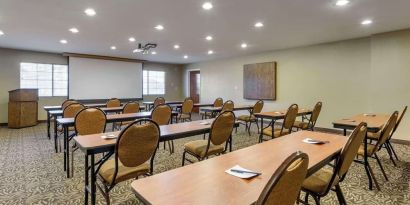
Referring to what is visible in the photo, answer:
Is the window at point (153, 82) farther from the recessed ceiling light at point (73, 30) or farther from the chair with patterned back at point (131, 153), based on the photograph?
the chair with patterned back at point (131, 153)

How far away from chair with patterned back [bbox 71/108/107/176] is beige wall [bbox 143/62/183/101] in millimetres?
7762

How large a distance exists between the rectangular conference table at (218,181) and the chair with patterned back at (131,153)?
748 mm

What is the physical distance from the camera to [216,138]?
2891 mm

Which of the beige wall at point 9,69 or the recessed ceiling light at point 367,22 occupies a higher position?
the recessed ceiling light at point 367,22

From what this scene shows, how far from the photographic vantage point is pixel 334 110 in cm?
662

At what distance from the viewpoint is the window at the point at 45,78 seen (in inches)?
320

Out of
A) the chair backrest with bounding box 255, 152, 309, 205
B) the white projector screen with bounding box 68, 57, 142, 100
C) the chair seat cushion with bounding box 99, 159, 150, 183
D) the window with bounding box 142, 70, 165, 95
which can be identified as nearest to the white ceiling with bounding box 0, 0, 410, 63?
the white projector screen with bounding box 68, 57, 142, 100

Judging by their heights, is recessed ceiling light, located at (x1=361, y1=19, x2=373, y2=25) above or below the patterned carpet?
above

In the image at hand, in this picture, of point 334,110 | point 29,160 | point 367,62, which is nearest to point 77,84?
point 29,160

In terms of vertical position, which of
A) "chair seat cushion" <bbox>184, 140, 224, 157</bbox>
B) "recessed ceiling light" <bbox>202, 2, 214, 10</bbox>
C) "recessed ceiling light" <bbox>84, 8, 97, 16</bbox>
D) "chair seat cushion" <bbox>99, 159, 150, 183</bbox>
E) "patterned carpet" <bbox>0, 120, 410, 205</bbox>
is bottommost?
"patterned carpet" <bbox>0, 120, 410, 205</bbox>

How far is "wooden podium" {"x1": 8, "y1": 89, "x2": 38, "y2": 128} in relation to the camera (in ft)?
23.6

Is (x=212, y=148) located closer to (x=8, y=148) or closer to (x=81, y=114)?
(x=81, y=114)

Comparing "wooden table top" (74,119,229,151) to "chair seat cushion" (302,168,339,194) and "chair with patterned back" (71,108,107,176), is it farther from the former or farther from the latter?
"chair seat cushion" (302,168,339,194)

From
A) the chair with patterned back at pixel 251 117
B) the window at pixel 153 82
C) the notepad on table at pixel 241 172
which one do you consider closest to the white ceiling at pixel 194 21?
the chair with patterned back at pixel 251 117
